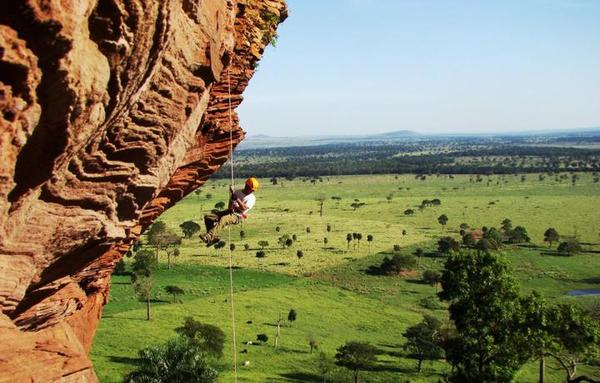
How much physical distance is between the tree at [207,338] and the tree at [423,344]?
1586 cm

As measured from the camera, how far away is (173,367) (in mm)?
31453

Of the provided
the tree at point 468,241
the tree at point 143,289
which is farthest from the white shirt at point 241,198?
the tree at point 468,241

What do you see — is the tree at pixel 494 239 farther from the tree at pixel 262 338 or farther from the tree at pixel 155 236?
the tree at pixel 155 236

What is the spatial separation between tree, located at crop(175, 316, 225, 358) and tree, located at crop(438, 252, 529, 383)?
22.7 m

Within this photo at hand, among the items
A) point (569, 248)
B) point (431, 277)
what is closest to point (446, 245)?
point (569, 248)

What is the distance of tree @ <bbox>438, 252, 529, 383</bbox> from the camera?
22469 millimetres

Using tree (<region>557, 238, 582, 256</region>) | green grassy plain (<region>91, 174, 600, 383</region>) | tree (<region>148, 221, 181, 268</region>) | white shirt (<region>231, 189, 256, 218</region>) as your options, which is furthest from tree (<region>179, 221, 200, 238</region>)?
white shirt (<region>231, 189, 256, 218</region>)

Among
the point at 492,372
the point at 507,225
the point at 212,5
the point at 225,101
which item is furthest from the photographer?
the point at 507,225

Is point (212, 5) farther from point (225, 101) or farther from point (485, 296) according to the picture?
point (485, 296)

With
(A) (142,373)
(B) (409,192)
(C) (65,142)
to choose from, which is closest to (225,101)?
(C) (65,142)

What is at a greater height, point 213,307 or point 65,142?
point 65,142

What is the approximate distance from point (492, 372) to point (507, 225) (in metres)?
83.5

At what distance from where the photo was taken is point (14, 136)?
6633 mm

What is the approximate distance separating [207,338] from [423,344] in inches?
694
